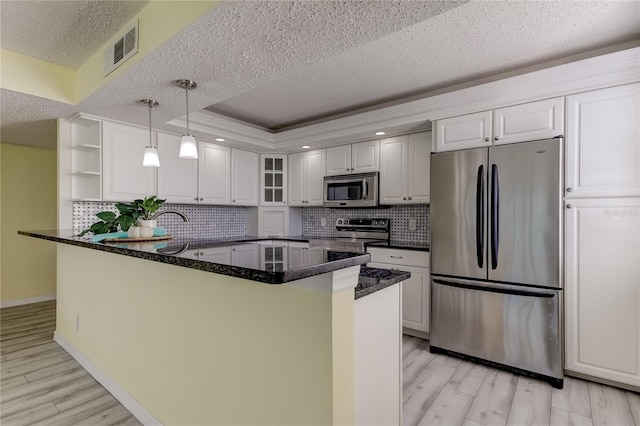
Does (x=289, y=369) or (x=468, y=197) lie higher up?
(x=468, y=197)

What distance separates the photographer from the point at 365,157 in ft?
12.7

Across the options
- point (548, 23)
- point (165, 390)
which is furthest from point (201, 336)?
point (548, 23)

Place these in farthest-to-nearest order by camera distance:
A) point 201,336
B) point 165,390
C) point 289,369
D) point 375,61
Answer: point 375,61, point 165,390, point 201,336, point 289,369

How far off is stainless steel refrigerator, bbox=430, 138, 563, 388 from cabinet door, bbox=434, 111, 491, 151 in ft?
0.30

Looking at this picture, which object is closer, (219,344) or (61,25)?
(219,344)

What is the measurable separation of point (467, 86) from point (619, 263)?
183 centimetres

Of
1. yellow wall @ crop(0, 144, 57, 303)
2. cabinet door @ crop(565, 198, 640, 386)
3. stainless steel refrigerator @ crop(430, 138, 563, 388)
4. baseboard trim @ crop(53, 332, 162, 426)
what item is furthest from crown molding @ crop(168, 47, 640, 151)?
yellow wall @ crop(0, 144, 57, 303)

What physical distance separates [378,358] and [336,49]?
155 centimetres

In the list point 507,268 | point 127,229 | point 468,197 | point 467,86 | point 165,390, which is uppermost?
point 467,86

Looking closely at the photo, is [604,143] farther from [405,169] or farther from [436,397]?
[436,397]

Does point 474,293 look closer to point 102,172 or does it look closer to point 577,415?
point 577,415

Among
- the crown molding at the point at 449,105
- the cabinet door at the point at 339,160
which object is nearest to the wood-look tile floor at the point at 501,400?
the crown molding at the point at 449,105

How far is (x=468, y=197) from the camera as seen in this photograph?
2.70 m

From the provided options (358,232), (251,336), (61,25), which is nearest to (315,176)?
(358,232)
